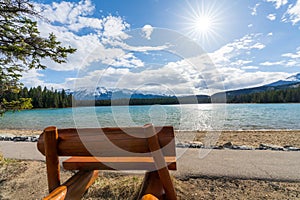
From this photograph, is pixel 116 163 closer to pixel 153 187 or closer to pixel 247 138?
pixel 153 187

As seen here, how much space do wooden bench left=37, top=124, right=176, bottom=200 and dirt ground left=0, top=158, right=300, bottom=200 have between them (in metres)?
1.24

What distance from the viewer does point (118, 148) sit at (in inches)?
61.5

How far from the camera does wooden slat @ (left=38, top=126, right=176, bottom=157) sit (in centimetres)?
153

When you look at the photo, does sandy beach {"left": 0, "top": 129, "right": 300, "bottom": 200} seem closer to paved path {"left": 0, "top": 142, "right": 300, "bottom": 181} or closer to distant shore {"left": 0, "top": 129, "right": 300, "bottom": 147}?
paved path {"left": 0, "top": 142, "right": 300, "bottom": 181}

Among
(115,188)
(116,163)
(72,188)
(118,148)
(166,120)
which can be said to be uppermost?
(118,148)

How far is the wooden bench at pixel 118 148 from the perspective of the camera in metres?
1.53

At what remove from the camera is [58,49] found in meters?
3.94

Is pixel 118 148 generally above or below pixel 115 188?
above

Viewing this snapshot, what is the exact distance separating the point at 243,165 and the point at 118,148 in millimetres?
3508

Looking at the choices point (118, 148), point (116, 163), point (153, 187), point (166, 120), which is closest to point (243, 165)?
point (153, 187)

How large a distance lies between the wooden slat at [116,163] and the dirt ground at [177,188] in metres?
1.09

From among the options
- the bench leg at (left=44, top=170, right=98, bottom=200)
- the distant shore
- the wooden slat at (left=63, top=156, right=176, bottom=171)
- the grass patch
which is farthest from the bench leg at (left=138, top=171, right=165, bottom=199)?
the distant shore

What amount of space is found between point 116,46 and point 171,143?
9.04 ft

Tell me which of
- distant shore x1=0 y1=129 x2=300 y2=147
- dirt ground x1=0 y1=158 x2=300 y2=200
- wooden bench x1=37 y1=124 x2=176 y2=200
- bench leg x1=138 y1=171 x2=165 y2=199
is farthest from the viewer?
distant shore x1=0 y1=129 x2=300 y2=147
